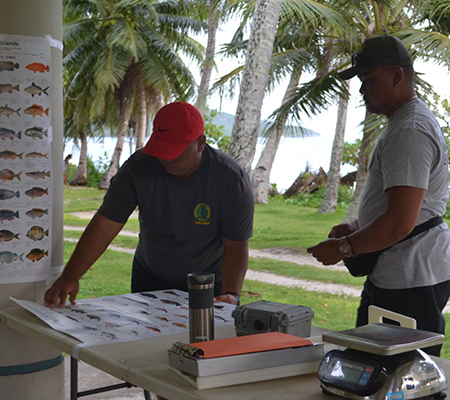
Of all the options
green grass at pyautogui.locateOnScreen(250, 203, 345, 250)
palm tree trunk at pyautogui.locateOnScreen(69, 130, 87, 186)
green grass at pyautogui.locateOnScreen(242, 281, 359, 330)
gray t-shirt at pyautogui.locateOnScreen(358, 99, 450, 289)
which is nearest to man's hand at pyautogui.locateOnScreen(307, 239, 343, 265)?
gray t-shirt at pyautogui.locateOnScreen(358, 99, 450, 289)

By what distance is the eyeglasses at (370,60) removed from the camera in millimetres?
2547

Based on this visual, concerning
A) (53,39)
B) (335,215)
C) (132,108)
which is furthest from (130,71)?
(53,39)

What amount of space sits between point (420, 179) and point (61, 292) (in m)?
1.54

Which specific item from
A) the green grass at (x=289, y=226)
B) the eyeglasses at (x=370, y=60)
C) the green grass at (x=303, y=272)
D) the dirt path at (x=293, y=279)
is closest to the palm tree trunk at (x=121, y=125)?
the green grass at (x=289, y=226)

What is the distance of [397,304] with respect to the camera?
2.54 metres

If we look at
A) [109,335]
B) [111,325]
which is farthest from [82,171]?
[109,335]

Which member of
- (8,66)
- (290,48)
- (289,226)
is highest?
(290,48)

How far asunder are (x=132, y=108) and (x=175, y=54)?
12.0 ft

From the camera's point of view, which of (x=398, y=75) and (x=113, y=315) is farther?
(x=398, y=75)

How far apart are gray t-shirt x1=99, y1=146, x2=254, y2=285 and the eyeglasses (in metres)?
0.74

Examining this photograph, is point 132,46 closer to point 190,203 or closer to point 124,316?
point 190,203

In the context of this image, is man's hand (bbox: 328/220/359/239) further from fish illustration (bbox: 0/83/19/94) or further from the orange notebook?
fish illustration (bbox: 0/83/19/94)

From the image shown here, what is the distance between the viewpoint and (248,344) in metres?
1.60

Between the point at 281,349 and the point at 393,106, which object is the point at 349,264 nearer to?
the point at 393,106
